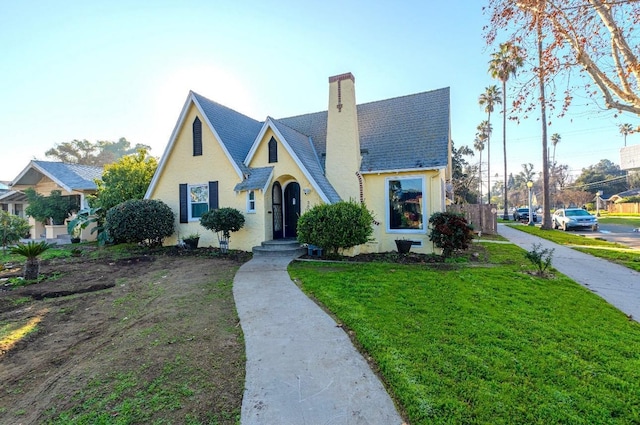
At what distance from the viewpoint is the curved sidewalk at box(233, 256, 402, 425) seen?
261cm

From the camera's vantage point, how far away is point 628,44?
16.8ft

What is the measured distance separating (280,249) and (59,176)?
1705 cm

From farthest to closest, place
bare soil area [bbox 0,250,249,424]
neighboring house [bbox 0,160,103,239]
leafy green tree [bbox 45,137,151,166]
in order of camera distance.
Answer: leafy green tree [bbox 45,137,151,166], neighboring house [bbox 0,160,103,239], bare soil area [bbox 0,250,249,424]

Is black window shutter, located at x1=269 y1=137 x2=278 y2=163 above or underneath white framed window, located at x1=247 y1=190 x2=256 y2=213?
above

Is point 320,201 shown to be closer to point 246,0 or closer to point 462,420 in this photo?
point 246,0

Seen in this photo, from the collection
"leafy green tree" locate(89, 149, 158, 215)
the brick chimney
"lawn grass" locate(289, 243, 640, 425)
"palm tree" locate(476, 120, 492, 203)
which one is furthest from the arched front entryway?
"palm tree" locate(476, 120, 492, 203)

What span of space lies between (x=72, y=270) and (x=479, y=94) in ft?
149

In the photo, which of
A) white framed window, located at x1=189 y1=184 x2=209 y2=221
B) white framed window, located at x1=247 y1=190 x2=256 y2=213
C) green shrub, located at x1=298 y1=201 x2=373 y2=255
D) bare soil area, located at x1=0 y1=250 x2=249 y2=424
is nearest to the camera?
bare soil area, located at x1=0 y1=250 x2=249 y2=424

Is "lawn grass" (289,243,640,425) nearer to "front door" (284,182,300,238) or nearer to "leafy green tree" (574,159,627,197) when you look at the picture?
"front door" (284,182,300,238)

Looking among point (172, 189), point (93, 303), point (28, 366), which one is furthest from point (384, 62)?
point (28, 366)

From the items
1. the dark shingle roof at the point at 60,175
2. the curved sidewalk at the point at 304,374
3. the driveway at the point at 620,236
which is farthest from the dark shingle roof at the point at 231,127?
the driveway at the point at 620,236

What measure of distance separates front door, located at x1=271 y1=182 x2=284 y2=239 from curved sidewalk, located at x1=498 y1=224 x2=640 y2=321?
9.82 m

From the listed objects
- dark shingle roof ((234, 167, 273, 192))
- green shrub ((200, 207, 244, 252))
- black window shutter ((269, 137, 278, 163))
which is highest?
black window shutter ((269, 137, 278, 163))

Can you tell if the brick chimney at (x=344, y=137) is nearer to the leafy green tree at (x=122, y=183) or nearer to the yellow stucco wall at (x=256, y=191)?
the yellow stucco wall at (x=256, y=191)
